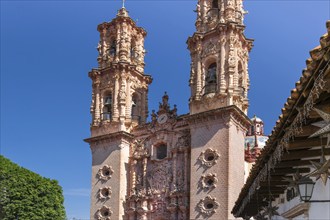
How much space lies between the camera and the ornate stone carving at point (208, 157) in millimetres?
27484

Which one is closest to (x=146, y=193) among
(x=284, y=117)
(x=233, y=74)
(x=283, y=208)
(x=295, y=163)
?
(x=233, y=74)

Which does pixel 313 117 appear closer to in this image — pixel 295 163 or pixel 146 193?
pixel 295 163

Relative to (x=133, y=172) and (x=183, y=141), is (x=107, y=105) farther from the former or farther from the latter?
(x=183, y=141)

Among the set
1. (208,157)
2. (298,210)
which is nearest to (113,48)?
(208,157)

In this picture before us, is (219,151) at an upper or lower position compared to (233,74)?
lower

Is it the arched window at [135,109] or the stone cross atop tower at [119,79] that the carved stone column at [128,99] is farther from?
the arched window at [135,109]

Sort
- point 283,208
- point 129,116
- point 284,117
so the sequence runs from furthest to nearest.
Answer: point 129,116, point 283,208, point 284,117

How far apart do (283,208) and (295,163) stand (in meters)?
3.36

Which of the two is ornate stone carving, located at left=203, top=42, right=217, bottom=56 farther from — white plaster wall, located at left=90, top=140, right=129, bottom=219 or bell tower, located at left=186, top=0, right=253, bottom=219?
white plaster wall, located at left=90, top=140, right=129, bottom=219

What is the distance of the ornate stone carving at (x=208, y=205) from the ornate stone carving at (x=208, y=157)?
194cm

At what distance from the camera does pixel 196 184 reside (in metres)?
27.7

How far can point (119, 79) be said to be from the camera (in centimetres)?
3431

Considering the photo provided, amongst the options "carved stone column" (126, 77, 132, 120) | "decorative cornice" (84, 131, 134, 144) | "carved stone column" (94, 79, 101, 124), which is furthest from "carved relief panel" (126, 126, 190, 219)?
"carved stone column" (94, 79, 101, 124)

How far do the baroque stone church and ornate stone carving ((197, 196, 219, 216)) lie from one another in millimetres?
55
